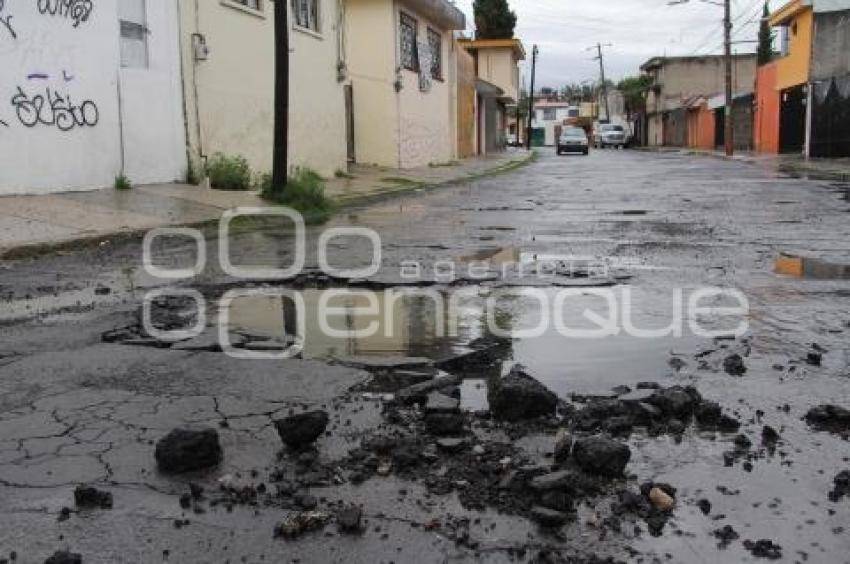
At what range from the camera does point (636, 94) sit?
8269 cm

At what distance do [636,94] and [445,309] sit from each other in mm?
81412

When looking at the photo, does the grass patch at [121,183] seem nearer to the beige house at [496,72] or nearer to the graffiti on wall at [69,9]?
the graffiti on wall at [69,9]

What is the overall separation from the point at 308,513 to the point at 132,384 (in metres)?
1.80

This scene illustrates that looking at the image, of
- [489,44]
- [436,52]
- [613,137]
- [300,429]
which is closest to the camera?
[300,429]

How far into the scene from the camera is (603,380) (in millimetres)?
4078

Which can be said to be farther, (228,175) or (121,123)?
(228,175)

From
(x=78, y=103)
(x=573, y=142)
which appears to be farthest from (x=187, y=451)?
(x=573, y=142)

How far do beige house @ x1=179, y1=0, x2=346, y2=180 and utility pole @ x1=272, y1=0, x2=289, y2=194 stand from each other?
2.04 metres

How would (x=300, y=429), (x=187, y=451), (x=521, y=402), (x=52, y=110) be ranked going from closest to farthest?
(x=187, y=451), (x=300, y=429), (x=521, y=402), (x=52, y=110)

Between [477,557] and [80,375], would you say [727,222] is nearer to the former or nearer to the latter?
[80,375]

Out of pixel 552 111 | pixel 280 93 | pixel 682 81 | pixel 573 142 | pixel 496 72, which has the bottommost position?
pixel 573 142

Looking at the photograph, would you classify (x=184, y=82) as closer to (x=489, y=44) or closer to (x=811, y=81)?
(x=811, y=81)

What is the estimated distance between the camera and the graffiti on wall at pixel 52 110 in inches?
464

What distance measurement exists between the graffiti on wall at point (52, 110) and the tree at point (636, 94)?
235 feet
